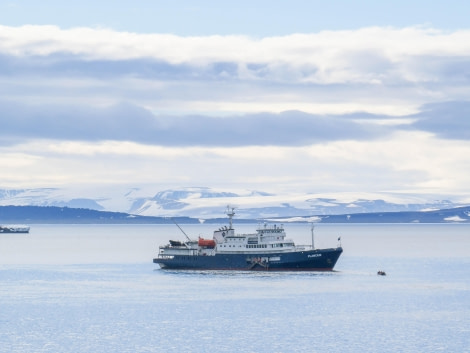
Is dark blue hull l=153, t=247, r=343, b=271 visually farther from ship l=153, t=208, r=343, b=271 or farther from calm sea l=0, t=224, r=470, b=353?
calm sea l=0, t=224, r=470, b=353

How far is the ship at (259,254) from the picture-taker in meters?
156

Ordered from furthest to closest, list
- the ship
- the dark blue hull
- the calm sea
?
the ship < the dark blue hull < the calm sea

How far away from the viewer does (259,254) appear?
157m

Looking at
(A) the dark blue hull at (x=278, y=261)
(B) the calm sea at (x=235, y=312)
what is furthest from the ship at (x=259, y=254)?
(B) the calm sea at (x=235, y=312)

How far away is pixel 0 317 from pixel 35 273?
70.1 meters

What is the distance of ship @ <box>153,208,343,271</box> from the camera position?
156 meters

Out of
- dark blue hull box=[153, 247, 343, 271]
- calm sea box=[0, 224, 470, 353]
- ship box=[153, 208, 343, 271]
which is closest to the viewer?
calm sea box=[0, 224, 470, 353]

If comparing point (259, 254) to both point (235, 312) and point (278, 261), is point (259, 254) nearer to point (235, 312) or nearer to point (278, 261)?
point (278, 261)

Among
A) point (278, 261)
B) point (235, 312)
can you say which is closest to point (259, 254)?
point (278, 261)

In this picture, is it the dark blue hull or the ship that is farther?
the ship

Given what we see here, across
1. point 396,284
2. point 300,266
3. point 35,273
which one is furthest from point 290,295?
point 35,273

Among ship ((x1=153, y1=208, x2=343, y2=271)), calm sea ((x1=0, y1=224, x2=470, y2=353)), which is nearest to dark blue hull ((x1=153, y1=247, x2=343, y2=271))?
ship ((x1=153, y1=208, x2=343, y2=271))

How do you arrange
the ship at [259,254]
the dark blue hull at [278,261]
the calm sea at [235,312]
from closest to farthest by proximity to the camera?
1. the calm sea at [235,312]
2. the dark blue hull at [278,261]
3. the ship at [259,254]

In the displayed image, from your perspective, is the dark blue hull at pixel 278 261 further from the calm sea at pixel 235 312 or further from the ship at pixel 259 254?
the calm sea at pixel 235 312
